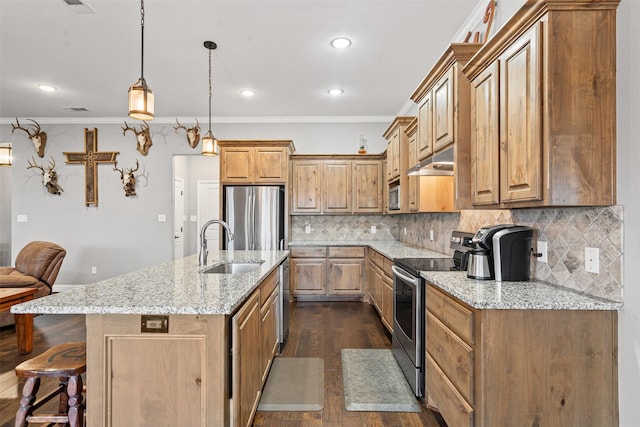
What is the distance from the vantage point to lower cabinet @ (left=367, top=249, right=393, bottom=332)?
11.6 ft

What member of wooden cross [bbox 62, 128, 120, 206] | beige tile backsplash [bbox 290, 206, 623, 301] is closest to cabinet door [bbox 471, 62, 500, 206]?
beige tile backsplash [bbox 290, 206, 623, 301]

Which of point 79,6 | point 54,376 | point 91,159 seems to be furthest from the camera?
point 91,159

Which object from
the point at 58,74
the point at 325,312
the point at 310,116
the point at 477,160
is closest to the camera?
the point at 477,160

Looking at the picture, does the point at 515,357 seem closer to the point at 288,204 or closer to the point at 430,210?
the point at 430,210

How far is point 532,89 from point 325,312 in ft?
12.0

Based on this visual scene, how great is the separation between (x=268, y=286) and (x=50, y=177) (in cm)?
510

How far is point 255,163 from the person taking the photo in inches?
197

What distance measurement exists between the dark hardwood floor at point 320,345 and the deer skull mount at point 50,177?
2.33m

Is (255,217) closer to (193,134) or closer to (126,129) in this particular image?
(193,134)

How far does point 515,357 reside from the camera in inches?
60.3

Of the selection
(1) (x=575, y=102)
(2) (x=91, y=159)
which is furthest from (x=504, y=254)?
(2) (x=91, y=159)

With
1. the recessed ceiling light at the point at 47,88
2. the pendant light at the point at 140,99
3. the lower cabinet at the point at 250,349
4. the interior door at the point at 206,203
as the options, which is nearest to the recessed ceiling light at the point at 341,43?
the pendant light at the point at 140,99

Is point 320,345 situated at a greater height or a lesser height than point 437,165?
lesser

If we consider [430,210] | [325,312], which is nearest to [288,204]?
[325,312]
